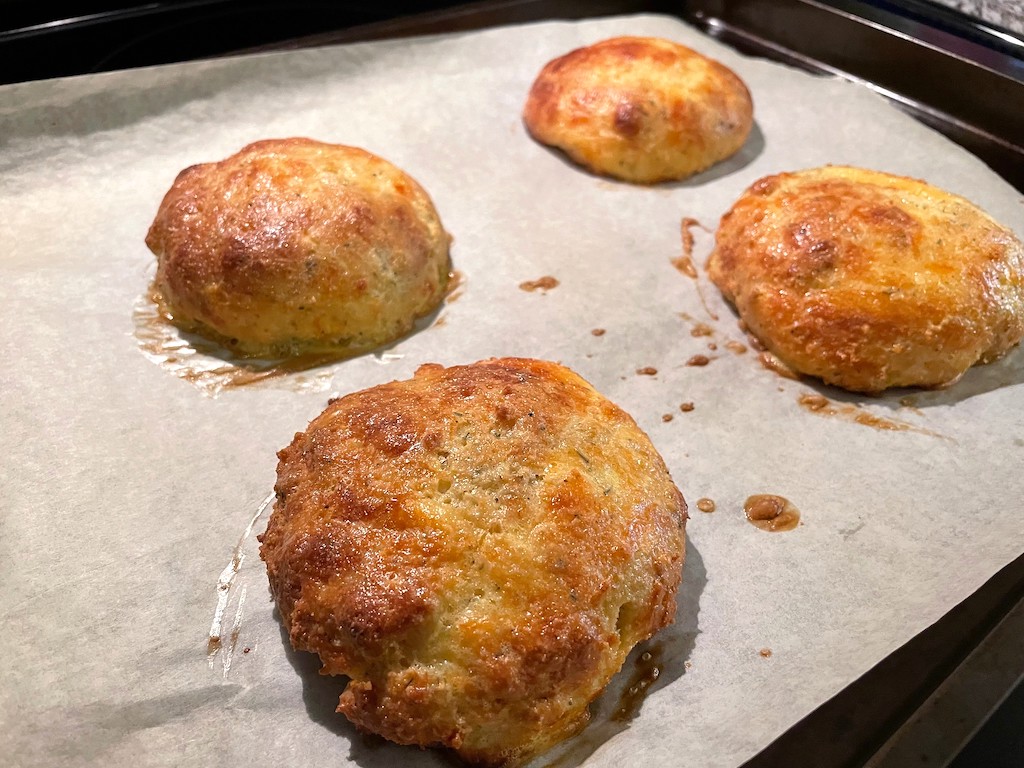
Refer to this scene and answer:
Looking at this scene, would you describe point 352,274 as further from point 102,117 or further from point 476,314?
point 102,117

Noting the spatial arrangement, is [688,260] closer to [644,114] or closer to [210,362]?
[644,114]

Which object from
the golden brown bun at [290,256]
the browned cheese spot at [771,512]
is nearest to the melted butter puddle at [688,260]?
the browned cheese spot at [771,512]

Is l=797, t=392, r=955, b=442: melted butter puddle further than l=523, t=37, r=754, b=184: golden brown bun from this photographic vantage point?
No

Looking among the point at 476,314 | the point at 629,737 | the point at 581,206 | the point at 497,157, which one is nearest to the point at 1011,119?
the point at 581,206

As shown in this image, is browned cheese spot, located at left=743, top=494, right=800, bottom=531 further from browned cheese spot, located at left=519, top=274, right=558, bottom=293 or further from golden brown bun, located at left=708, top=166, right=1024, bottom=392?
browned cheese spot, located at left=519, top=274, right=558, bottom=293

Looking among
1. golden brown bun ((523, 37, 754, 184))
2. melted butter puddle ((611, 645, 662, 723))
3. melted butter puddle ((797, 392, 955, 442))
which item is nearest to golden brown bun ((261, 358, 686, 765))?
melted butter puddle ((611, 645, 662, 723))

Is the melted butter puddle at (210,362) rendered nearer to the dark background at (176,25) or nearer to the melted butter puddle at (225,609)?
the melted butter puddle at (225,609)
